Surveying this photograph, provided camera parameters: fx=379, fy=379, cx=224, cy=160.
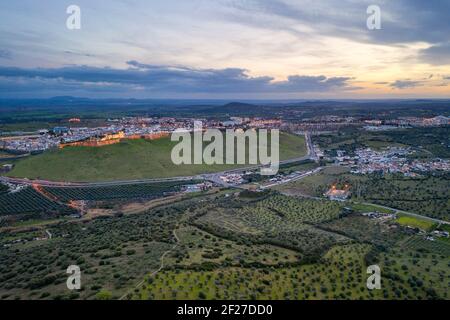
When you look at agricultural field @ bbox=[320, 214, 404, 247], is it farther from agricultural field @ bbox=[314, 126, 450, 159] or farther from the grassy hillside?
agricultural field @ bbox=[314, 126, 450, 159]

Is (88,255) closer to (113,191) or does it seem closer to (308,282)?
(308,282)

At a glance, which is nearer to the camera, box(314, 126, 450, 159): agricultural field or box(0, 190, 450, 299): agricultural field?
box(0, 190, 450, 299): agricultural field

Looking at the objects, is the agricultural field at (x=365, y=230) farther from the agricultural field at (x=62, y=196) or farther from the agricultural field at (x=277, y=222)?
the agricultural field at (x=62, y=196)

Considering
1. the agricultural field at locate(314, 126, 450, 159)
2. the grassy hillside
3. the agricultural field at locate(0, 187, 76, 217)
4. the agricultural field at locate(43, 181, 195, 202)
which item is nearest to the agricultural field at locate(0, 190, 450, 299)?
the agricultural field at locate(0, 187, 76, 217)

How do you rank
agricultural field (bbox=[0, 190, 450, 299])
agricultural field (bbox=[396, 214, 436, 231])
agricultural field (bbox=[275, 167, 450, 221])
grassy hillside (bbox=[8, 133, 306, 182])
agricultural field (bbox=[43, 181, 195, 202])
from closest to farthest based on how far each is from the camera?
agricultural field (bbox=[0, 190, 450, 299]), agricultural field (bbox=[396, 214, 436, 231]), agricultural field (bbox=[275, 167, 450, 221]), agricultural field (bbox=[43, 181, 195, 202]), grassy hillside (bbox=[8, 133, 306, 182])

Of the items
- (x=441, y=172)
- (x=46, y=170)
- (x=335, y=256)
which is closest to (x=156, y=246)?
(x=335, y=256)

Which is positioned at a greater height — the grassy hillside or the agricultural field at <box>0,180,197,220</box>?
the grassy hillside

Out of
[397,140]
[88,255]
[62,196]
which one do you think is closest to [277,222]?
[88,255]

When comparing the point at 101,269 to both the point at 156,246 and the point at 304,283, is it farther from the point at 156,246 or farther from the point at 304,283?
the point at 304,283

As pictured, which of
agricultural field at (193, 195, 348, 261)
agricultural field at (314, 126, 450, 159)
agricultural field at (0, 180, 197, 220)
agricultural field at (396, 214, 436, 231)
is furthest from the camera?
agricultural field at (314, 126, 450, 159)
